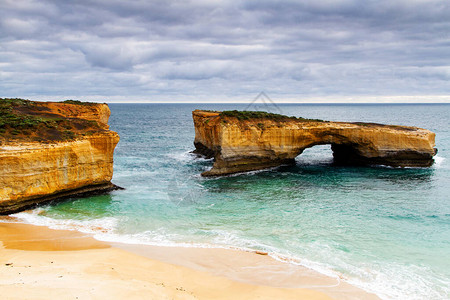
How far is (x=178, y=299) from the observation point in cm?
1157

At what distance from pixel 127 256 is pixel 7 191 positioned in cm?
941

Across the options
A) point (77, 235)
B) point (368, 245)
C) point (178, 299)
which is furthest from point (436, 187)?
point (77, 235)

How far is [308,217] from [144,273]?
34.7 ft

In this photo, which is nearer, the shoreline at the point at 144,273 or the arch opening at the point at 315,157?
the shoreline at the point at 144,273

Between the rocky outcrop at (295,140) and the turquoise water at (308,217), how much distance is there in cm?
180

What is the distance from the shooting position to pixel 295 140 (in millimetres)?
34312

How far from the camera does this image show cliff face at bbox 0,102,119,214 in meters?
19.7

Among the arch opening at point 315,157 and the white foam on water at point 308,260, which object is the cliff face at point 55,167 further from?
the arch opening at point 315,157

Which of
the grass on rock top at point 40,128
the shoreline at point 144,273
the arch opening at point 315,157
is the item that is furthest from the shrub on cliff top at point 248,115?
the shoreline at point 144,273

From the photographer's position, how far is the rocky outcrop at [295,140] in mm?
32562

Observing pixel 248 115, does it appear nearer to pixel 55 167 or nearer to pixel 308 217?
pixel 308 217

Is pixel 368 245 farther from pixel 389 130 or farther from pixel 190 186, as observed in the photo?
pixel 389 130

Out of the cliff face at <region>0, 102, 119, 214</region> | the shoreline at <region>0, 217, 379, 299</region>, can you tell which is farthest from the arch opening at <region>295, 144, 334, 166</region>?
the shoreline at <region>0, 217, 379, 299</region>

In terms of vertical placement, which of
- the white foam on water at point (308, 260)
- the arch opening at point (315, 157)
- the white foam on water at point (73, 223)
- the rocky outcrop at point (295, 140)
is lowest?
the white foam on water at point (308, 260)
